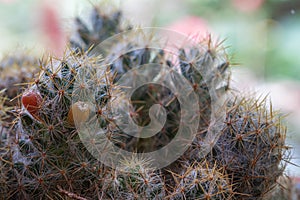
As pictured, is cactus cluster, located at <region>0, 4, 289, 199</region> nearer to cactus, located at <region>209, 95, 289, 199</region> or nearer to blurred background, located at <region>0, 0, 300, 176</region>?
cactus, located at <region>209, 95, 289, 199</region>

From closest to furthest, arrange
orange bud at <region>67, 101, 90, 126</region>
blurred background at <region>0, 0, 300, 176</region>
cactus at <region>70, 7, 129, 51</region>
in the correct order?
orange bud at <region>67, 101, 90, 126</region> → cactus at <region>70, 7, 129, 51</region> → blurred background at <region>0, 0, 300, 176</region>

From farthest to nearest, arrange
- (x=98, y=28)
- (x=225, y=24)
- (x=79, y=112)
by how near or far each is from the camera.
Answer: (x=225, y=24) < (x=98, y=28) < (x=79, y=112)

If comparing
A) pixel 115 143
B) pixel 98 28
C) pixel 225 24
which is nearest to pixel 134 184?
pixel 115 143

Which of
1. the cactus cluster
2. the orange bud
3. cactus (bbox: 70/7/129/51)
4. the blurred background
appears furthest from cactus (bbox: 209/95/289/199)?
the blurred background

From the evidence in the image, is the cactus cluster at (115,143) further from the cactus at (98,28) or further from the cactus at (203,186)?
the cactus at (98,28)

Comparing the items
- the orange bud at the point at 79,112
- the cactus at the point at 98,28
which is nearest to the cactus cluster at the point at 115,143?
the orange bud at the point at 79,112

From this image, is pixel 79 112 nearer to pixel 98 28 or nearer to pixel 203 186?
pixel 203 186

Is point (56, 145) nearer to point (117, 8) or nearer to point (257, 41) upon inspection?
point (117, 8)
